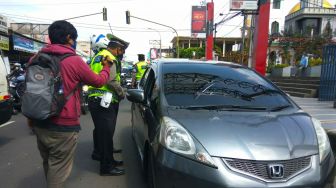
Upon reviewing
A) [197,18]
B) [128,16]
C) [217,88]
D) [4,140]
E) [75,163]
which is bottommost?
[4,140]

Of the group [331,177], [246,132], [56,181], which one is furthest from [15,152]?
[331,177]

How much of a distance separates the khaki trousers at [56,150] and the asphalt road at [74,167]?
1.45m

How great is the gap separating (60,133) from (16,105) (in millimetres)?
9473

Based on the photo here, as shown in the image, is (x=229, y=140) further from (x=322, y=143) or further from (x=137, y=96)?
(x=137, y=96)

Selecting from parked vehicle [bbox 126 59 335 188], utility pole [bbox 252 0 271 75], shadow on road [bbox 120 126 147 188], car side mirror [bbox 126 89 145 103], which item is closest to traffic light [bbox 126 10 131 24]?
utility pole [bbox 252 0 271 75]

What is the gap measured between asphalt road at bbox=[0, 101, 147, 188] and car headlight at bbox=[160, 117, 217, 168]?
5.05ft

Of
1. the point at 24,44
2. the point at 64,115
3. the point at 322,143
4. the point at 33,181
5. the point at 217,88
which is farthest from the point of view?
the point at 24,44

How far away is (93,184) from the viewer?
4.89 metres

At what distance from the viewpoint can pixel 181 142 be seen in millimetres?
3311

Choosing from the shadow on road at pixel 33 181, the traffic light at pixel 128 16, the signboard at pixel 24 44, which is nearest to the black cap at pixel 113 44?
the shadow on road at pixel 33 181

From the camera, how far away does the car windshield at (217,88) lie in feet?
13.4

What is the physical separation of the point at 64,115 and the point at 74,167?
2.57 meters

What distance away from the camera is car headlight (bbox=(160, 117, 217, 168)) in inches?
123

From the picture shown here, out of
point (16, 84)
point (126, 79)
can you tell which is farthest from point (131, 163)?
point (126, 79)
